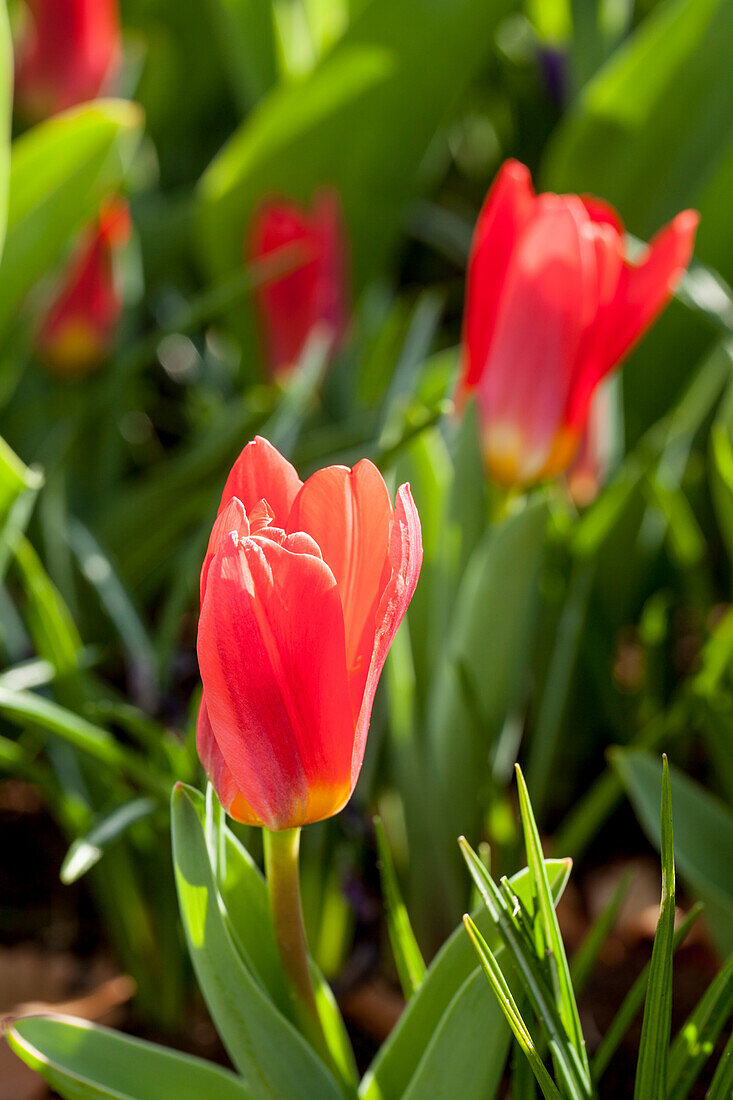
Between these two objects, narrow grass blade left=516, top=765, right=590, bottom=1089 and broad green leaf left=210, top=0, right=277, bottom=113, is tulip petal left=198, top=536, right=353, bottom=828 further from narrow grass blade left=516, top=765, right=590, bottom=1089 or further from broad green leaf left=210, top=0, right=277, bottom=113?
broad green leaf left=210, top=0, right=277, bottom=113

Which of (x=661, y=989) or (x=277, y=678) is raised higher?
(x=277, y=678)

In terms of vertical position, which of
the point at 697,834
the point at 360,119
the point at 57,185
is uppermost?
the point at 57,185

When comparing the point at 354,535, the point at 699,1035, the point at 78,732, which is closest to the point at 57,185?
the point at 78,732

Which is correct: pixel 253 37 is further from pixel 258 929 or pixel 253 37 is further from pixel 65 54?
pixel 258 929

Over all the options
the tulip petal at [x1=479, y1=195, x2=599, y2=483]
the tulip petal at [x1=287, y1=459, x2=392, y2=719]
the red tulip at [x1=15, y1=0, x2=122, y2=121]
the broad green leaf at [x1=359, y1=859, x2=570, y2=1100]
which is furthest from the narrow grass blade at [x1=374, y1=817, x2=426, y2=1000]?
the red tulip at [x1=15, y1=0, x2=122, y2=121]

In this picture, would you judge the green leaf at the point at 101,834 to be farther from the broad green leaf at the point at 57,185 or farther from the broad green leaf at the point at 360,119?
the broad green leaf at the point at 360,119

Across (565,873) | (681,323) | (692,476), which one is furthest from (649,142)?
(565,873)
